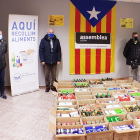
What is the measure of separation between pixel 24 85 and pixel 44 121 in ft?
5.15

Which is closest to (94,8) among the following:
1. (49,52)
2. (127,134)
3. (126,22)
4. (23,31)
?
(126,22)

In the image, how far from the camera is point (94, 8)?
453cm

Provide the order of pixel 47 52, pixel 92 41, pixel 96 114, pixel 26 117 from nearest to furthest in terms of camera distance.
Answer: pixel 96 114 → pixel 26 117 → pixel 47 52 → pixel 92 41

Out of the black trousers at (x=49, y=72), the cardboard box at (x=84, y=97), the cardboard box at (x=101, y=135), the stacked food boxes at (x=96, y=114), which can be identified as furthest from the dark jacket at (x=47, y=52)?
the cardboard box at (x=101, y=135)

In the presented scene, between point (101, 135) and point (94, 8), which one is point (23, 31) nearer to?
point (94, 8)

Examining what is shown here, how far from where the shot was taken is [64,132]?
78.9 inches

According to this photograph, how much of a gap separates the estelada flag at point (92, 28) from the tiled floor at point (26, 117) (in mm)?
1289

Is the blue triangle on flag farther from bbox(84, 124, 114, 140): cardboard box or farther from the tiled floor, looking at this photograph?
bbox(84, 124, 114, 140): cardboard box

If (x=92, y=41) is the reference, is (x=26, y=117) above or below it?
below

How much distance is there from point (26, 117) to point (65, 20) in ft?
8.91

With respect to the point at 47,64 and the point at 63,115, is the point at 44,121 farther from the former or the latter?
the point at 47,64

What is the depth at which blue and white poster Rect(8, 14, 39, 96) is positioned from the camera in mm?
3885

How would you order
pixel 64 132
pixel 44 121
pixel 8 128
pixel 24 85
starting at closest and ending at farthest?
1. pixel 64 132
2. pixel 8 128
3. pixel 44 121
4. pixel 24 85

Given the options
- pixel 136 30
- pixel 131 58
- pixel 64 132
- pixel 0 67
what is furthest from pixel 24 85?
pixel 136 30
